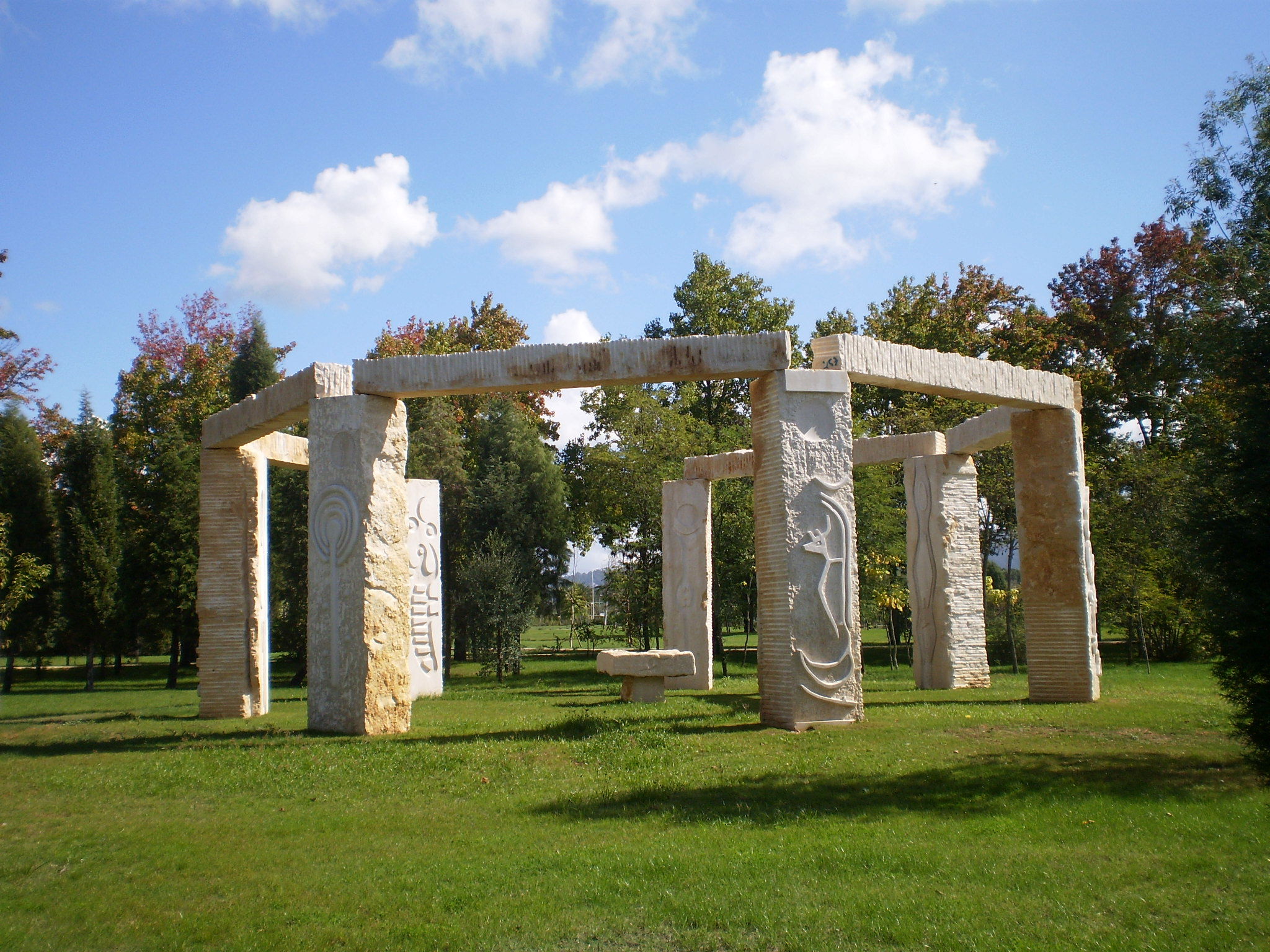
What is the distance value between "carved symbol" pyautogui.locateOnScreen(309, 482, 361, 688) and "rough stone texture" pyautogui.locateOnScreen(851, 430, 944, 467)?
8.26 m

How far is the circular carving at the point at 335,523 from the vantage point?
1075cm

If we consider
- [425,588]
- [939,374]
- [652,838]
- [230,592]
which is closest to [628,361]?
[939,374]

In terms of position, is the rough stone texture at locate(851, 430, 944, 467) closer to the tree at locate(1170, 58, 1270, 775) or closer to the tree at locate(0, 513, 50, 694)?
the tree at locate(1170, 58, 1270, 775)

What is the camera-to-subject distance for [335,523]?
35.6 feet

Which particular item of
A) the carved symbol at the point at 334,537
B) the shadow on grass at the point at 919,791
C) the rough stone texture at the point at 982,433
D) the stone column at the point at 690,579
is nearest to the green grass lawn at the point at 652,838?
the shadow on grass at the point at 919,791

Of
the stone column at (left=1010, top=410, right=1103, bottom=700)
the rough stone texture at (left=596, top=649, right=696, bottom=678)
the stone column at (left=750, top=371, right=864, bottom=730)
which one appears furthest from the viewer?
the rough stone texture at (left=596, top=649, right=696, bottom=678)

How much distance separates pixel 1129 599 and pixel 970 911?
54.0 feet

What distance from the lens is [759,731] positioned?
984cm

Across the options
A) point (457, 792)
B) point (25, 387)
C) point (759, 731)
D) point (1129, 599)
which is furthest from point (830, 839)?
point (25, 387)

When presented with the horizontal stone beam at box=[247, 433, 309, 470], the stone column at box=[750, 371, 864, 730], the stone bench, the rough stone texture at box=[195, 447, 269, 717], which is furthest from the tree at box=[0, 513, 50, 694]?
the stone column at box=[750, 371, 864, 730]

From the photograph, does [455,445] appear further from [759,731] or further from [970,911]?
[970,911]

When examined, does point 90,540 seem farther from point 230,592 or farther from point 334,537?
point 334,537

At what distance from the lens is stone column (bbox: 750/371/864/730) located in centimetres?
995

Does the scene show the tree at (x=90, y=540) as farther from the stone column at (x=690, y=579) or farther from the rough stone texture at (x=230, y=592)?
the stone column at (x=690, y=579)
